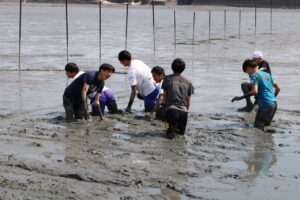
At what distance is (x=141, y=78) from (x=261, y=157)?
2998mm

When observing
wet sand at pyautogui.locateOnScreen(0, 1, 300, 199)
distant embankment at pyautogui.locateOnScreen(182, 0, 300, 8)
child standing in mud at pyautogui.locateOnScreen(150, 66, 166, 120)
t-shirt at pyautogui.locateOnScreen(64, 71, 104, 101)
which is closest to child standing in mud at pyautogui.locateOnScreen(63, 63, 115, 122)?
t-shirt at pyautogui.locateOnScreen(64, 71, 104, 101)

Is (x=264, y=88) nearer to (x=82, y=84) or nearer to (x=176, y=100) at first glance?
(x=176, y=100)

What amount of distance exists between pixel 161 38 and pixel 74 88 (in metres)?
25.2

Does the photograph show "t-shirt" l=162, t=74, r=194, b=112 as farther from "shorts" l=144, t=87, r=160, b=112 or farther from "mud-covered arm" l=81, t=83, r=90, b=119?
"shorts" l=144, t=87, r=160, b=112

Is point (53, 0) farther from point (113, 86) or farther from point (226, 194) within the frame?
point (226, 194)

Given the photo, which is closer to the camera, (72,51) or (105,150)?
(105,150)

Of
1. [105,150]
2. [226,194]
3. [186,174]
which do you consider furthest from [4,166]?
[226,194]

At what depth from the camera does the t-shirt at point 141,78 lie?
33.4ft

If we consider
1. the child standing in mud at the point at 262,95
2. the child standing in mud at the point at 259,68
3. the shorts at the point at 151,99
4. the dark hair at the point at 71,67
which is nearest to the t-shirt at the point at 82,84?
the dark hair at the point at 71,67

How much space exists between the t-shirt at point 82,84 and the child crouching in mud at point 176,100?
49.7 inches

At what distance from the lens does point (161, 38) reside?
34750 millimetres

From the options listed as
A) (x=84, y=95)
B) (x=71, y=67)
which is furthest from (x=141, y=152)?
(x=71, y=67)

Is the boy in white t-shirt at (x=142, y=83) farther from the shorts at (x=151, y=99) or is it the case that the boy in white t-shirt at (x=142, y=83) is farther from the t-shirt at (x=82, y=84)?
the t-shirt at (x=82, y=84)

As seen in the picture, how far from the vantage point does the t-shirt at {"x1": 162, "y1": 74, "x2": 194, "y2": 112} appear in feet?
28.5
